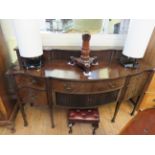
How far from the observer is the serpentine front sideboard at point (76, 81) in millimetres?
1282

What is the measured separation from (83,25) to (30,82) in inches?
32.1

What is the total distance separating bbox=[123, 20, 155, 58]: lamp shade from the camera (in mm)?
1254

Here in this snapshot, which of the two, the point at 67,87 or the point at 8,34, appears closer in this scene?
the point at 67,87

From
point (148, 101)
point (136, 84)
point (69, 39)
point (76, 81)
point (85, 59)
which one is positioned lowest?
point (148, 101)

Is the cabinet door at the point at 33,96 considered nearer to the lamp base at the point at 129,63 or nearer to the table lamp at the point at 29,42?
the table lamp at the point at 29,42

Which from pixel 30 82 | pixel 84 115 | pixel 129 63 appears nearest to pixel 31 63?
pixel 30 82

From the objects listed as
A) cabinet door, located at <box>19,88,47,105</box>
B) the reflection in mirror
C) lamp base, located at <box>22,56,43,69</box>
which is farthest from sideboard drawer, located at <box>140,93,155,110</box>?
lamp base, located at <box>22,56,43,69</box>

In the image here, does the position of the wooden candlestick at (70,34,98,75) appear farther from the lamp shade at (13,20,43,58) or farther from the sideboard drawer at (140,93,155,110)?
the sideboard drawer at (140,93,155,110)

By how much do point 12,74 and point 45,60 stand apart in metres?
0.40

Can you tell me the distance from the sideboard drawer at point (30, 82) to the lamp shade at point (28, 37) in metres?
0.22

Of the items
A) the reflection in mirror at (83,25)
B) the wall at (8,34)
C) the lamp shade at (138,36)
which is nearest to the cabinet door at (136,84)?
the lamp shade at (138,36)

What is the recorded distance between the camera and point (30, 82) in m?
1.32

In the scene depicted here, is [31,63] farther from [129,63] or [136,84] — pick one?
[136,84]

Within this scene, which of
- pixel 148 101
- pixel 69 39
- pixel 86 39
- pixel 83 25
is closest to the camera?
pixel 86 39
